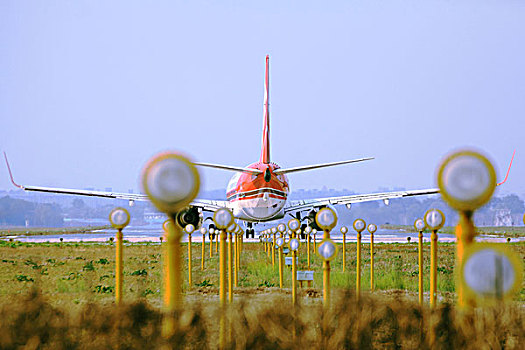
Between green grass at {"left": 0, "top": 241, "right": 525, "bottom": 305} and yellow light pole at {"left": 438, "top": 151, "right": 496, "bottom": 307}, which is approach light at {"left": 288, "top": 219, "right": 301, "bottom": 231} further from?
yellow light pole at {"left": 438, "top": 151, "right": 496, "bottom": 307}

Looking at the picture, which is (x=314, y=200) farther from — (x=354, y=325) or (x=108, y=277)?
(x=354, y=325)

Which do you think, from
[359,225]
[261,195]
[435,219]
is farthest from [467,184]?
[261,195]

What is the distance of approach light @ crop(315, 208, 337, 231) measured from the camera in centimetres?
935

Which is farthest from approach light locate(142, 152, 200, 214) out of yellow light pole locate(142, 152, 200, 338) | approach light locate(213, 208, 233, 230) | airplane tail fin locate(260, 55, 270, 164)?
airplane tail fin locate(260, 55, 270, 164)

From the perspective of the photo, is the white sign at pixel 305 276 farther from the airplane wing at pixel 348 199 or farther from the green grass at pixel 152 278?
the airplane wing at pixel 348 199

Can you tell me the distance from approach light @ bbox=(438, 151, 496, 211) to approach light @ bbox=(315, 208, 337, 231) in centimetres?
180

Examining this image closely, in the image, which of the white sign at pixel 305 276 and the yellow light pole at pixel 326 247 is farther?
the white sign at pixel 305 276

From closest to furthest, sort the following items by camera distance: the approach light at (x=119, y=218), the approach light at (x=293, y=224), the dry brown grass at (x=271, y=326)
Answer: the dry brown grass at (x=271, y=326), the approach light at (x=119, y=218), the approach light at (x=293, y=224)

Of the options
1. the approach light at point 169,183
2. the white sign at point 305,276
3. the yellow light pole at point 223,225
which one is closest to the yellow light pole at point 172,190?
the approach light at point 169,183

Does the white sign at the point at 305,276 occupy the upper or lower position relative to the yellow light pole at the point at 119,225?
lower

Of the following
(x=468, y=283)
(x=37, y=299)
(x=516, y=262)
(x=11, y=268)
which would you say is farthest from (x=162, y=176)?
(x=11, y=268)

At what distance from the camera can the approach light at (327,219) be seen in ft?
30.7

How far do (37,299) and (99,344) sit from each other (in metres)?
2.18

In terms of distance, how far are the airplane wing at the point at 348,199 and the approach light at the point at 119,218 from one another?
78.7 feet
